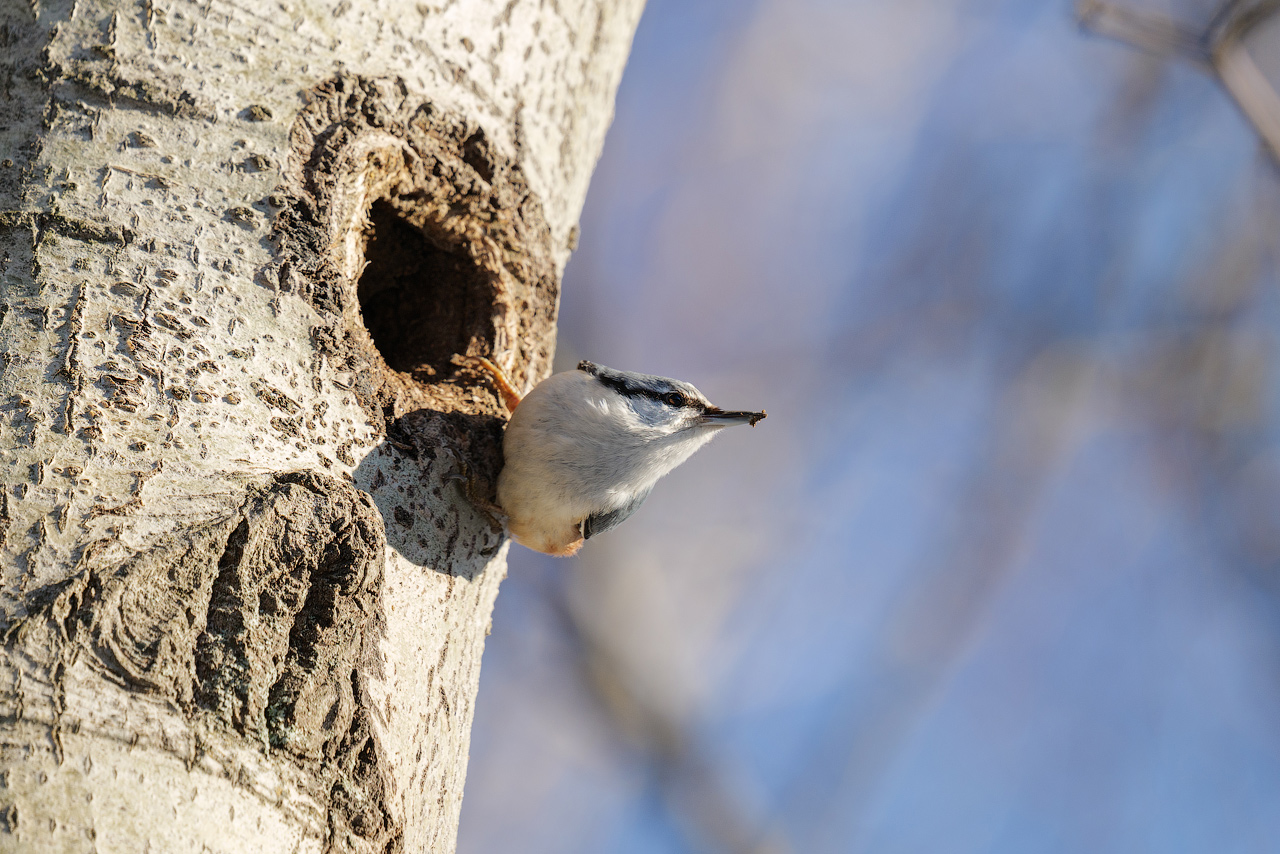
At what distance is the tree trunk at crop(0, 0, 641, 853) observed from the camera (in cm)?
121

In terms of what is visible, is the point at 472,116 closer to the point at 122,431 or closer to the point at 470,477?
the point at 470,477

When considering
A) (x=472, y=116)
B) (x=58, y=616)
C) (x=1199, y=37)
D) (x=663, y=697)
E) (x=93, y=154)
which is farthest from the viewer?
(x=663, y=697)

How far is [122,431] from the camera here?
1371 mm

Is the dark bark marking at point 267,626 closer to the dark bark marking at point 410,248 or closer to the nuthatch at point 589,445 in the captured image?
the dark bark marking at point 410,248

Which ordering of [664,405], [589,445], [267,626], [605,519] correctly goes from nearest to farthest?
[267,626]
[589,445]
[605,519]
[664,405]

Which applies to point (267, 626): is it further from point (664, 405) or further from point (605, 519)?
point (664, 405)

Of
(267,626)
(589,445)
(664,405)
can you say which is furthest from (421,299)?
(267,626)

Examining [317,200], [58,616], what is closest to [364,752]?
[58,616]

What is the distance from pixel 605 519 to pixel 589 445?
0.24 m

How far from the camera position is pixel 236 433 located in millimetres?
1481

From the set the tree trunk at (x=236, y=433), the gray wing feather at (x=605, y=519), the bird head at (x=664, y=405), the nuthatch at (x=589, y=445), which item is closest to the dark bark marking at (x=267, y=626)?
the tree trunk at (x=236, y=433)

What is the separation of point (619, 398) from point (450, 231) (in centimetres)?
64

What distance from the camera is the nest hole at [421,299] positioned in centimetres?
236

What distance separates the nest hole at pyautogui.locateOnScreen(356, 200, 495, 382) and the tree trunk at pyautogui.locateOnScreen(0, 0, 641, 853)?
0.48 feet
